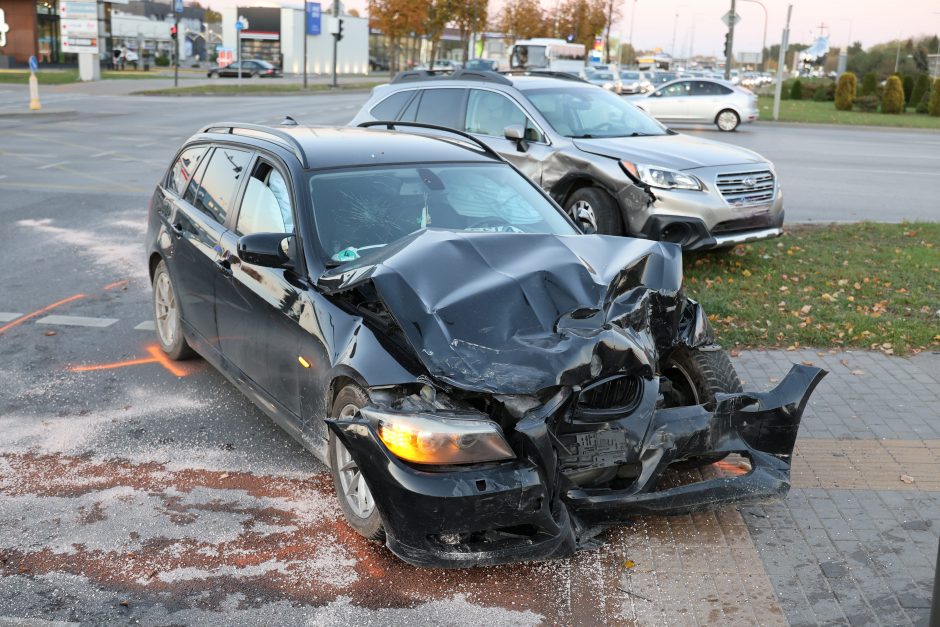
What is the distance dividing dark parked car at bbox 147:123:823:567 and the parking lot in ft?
0.88

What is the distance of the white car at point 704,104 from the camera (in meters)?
28.6

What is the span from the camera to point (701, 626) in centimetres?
361

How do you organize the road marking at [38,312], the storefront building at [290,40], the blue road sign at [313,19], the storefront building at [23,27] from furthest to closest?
the storefront building at [290,40], the blue road sign at [313,19], the storefront building at [23,27], the road marking at [38,312]

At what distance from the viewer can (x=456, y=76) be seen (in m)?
11.1

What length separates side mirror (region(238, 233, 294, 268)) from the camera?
15.1 ft

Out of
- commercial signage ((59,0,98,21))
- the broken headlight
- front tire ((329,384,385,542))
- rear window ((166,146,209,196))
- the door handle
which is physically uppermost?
commercial signage ((59,0,98,21))

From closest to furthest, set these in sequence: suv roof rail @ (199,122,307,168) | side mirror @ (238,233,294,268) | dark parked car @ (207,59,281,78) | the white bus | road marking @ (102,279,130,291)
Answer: side mirror @ (238,233,294,268), suv roof rail @ (199,122,307,168), road marking @ (102,279,130,291), the white bus, dark parked car @ (207,59,281,78)

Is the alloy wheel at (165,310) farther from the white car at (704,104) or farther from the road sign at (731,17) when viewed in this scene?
the road sign at (731,17)

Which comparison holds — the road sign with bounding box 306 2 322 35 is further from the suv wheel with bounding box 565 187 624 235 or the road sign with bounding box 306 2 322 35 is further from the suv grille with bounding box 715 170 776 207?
the suv grille with bounding box 715 170 776 207

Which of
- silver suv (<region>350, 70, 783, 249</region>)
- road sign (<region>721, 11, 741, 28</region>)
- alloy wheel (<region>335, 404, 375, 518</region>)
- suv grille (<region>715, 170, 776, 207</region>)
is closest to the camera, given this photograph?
alloy wheel (<region>335, 404, 375, 518</region>)

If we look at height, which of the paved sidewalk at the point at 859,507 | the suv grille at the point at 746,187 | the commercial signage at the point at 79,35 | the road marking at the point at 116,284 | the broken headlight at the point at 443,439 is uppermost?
the commercial signage at the point at 79,35

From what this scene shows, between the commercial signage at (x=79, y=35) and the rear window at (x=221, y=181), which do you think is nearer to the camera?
the rear window at (x=221, y=181)

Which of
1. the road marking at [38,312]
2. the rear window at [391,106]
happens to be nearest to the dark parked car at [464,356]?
the road marking at [38,312]

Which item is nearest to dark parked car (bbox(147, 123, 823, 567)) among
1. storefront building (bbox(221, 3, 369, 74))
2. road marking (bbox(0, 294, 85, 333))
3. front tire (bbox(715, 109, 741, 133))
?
road marking (bbox(0, 294, 85, 333))
